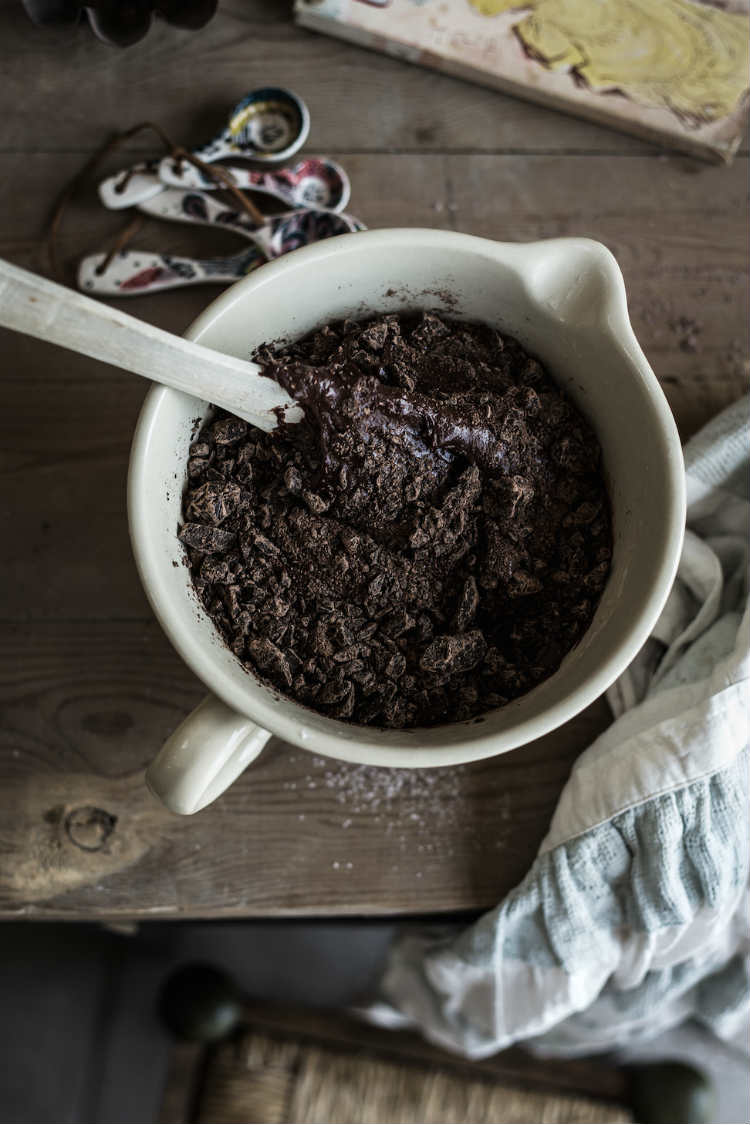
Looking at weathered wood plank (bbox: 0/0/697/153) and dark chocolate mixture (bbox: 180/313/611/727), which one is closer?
dark chocolate mixture (bbox: 180/313/611/727)

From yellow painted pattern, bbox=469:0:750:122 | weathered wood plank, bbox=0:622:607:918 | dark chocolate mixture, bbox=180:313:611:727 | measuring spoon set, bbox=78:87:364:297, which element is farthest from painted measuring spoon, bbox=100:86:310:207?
weathered wood plank, bbox=0:622:607:918

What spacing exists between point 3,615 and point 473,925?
1.61 feet

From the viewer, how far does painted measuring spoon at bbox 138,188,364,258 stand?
2.61 ft

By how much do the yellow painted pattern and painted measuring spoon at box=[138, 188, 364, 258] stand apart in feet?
0.84

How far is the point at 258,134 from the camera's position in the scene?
83 cm

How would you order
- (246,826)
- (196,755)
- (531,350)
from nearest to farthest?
1. (196,755)
2. (531,350)
3. (246,826)

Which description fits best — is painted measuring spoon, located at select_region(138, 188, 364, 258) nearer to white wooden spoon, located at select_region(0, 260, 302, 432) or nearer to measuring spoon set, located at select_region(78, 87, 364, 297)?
measuring spoon set, located at select_region(78, 87, 364, 297)

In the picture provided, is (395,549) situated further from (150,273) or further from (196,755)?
(150,273)

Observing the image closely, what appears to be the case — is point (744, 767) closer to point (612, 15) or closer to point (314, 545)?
point (314, 545)

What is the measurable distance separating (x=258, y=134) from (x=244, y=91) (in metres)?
0.05

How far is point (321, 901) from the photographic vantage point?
2.49 ft

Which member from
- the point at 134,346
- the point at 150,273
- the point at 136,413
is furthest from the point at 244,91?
the point at 134,346

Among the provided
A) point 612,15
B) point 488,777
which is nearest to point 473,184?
point 612,15

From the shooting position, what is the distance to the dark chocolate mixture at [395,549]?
0.58m
